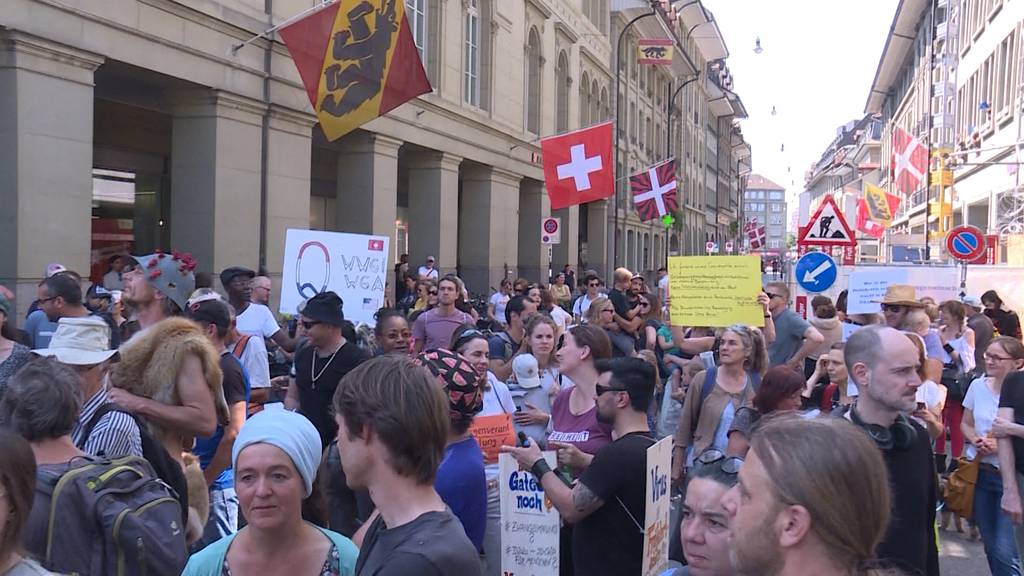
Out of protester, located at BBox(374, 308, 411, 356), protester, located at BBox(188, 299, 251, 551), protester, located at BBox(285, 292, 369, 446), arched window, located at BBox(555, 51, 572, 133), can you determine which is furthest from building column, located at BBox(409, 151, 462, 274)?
protester, located at BBox(188, 299, 251, 551)

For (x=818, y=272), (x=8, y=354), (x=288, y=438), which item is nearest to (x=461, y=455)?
(x=288, y=438)

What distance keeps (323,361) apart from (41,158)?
300 inches

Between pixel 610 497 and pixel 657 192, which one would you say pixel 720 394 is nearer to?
pixel 610 497

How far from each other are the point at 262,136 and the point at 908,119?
54.2 meters

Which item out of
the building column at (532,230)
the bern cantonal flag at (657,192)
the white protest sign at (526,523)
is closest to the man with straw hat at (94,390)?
the white protest sign at (526,523)

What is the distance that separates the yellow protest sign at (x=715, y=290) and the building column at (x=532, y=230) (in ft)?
→ 79.1

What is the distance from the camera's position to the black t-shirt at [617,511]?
13.2ft

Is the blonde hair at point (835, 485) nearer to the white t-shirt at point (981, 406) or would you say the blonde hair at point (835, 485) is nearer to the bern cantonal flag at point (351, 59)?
the white t-shirt at point (981, 406)

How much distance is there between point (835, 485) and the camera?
2008mm

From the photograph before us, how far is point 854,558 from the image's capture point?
2.01m

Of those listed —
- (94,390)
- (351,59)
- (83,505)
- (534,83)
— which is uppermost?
(534,83)

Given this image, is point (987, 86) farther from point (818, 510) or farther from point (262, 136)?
point (818, 510)

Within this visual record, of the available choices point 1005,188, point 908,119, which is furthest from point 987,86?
point 908,119

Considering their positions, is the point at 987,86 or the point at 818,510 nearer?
the point at 818,510
